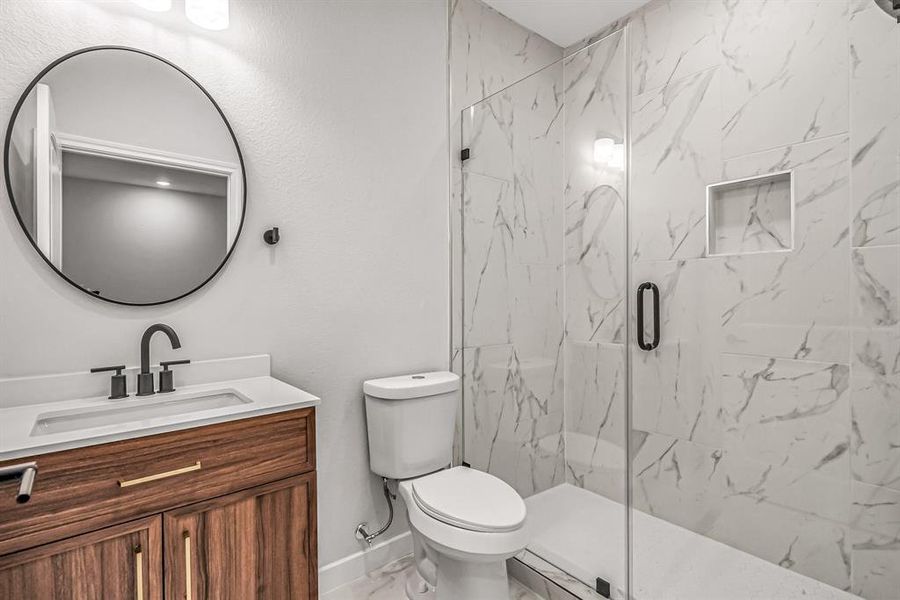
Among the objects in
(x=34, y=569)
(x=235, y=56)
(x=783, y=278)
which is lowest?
(x=34, y=569)

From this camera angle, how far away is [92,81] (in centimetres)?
138

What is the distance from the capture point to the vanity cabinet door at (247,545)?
44.8 inches

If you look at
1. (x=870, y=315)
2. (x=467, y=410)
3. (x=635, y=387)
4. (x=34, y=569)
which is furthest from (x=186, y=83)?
(x=870, y=315)

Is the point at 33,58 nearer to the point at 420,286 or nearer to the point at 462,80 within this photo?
the point at 420,286

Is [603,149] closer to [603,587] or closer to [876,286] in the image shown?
[876,286]

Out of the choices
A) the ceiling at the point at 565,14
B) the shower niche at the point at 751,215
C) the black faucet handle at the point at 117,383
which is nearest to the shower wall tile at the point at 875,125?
the shower niche at the point at 751,215

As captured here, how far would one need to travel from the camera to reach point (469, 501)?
158 cm

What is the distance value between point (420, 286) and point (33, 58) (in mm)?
1468

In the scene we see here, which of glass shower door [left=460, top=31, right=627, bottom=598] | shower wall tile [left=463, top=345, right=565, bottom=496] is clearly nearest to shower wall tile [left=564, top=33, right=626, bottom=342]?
glass shower door [left=460, top=31, right=627, bottom=598]

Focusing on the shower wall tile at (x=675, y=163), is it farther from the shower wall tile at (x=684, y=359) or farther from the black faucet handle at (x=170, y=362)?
the black faucet handle at (x=170, y=362)

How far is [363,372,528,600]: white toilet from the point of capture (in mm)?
1455

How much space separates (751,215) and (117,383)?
2441mm

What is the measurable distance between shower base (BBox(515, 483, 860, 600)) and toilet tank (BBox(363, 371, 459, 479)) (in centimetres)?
50

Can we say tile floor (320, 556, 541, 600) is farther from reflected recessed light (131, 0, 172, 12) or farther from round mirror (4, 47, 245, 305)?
reflected recessed light (131, 0, 172, 12)
